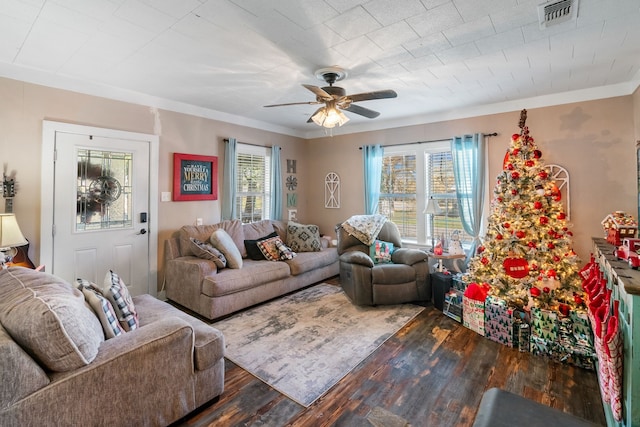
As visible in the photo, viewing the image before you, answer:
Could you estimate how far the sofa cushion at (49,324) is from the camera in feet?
4.35

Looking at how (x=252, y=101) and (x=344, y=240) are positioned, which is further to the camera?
(x=344, y=240)

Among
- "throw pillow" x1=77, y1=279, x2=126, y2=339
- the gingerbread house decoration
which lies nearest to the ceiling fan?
"throw pillow" x1=77, y1=279, x2=126, y2=339

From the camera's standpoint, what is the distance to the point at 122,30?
2176 mm

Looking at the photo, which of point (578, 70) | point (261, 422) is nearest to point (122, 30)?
point (261, 422)

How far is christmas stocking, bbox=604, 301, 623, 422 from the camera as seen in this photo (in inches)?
62.0

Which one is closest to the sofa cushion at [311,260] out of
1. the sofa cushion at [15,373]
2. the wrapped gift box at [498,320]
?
the wrapped gift box at [498,320]

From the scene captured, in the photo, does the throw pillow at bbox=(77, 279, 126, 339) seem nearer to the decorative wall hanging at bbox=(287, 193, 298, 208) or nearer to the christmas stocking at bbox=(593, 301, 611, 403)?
the christmas stocking at bbox=(593, 301, 611, 403)

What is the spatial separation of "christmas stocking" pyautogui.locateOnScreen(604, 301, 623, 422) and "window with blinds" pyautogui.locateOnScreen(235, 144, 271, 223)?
435cm

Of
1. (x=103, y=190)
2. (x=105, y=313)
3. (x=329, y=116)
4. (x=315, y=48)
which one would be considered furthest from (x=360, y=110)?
(x=103, y=190)

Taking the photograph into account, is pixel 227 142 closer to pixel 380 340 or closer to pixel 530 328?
pixel 380 340

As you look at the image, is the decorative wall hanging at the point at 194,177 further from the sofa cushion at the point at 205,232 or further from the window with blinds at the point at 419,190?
the window with blinds at the point at 419,190

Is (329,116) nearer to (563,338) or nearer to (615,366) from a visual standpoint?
(615,366)

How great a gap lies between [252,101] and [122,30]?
1.81 meters

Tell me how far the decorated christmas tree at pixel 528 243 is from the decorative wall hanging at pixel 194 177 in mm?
3681
